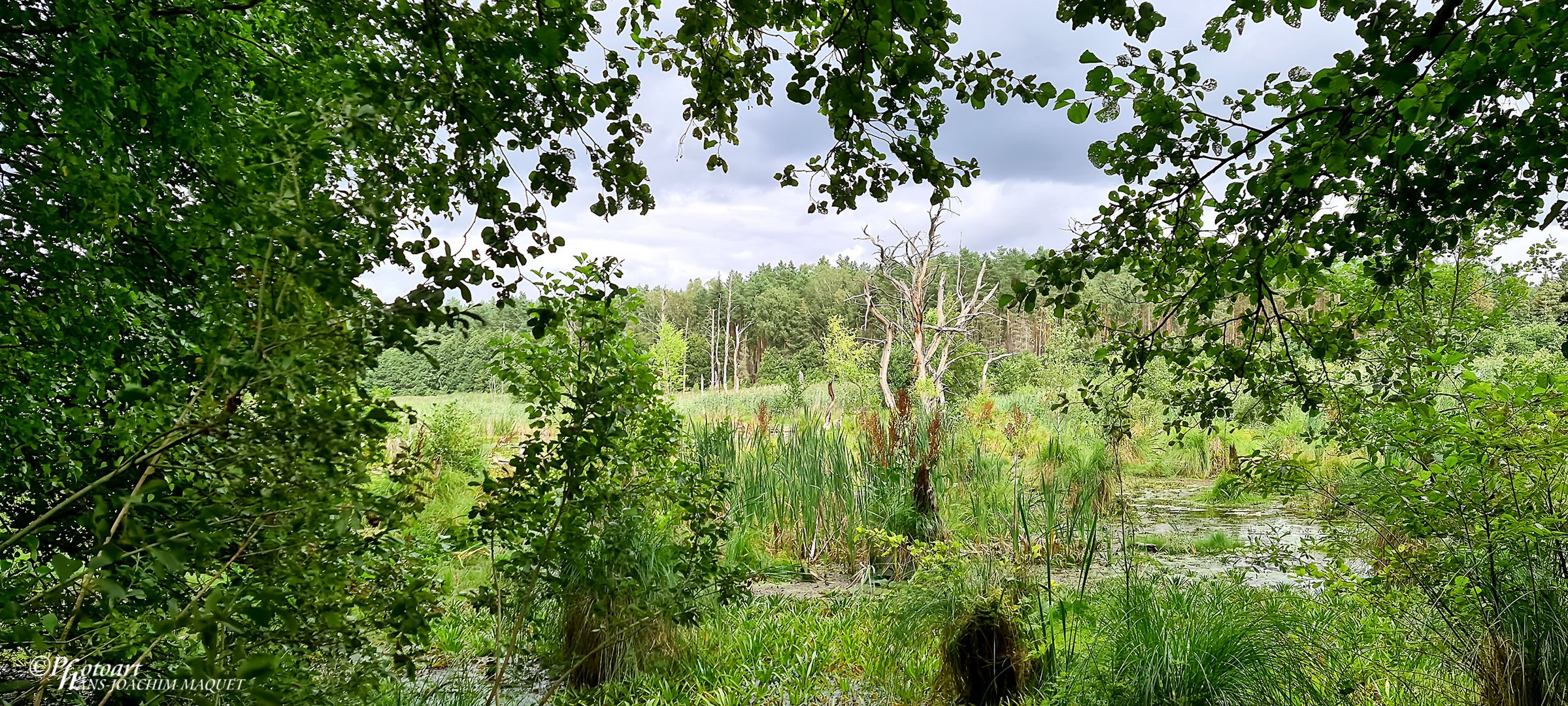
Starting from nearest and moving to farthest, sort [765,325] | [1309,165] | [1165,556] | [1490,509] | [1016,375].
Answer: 1. [1309,165]
2. [1490,509]
3. [1165,556]
4. [1016,375]
5. [765,325]

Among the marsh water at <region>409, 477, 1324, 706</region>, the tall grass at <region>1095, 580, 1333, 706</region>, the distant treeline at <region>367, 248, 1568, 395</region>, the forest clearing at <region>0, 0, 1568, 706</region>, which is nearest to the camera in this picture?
the forest clearing at <region>0, 0, 1568, 706</region>

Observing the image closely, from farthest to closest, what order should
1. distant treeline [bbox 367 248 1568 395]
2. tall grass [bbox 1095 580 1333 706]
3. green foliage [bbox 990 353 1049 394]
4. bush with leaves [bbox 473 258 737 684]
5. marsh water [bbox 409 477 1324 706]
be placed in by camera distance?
distant treeline [bbox 367 248 1568 395], green foliage [bbox 990 353 1049 394], marsh water [bbox 409 477 1324 706], tall grass [bbox 1095 580 1333 706], bush with leaves [bbox 473 258 737 684]

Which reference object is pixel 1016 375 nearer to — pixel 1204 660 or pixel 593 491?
pixel 1204 660

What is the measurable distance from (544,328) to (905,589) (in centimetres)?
221

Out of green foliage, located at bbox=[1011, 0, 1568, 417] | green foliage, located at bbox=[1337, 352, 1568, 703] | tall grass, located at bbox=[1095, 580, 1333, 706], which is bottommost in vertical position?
tall grass, located at bbox=[1095, 580, 1333, 706]

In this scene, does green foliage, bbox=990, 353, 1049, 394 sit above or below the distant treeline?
below

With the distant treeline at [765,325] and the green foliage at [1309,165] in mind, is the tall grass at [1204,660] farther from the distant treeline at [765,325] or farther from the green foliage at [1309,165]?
the distant treeline at [765,325]

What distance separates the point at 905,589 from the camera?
2.95 meters

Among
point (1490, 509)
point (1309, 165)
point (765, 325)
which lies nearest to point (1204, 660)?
point (1490, 509)

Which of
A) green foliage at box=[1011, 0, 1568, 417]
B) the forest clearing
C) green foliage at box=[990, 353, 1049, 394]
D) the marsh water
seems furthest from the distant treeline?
green foliage at box=[1011, 0, 1568, 417]

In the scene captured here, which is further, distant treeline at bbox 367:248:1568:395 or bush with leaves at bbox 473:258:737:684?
distant treeline at bbox 367:248:1568:395

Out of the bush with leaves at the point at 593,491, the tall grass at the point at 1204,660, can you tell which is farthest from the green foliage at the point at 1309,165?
the bush with leaves at the point at 593,491

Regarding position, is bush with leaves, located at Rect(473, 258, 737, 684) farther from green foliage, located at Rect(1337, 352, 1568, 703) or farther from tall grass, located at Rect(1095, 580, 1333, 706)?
green foliage, located at Rect(1337, 352, 1568, 703)

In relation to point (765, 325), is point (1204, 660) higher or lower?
lower
